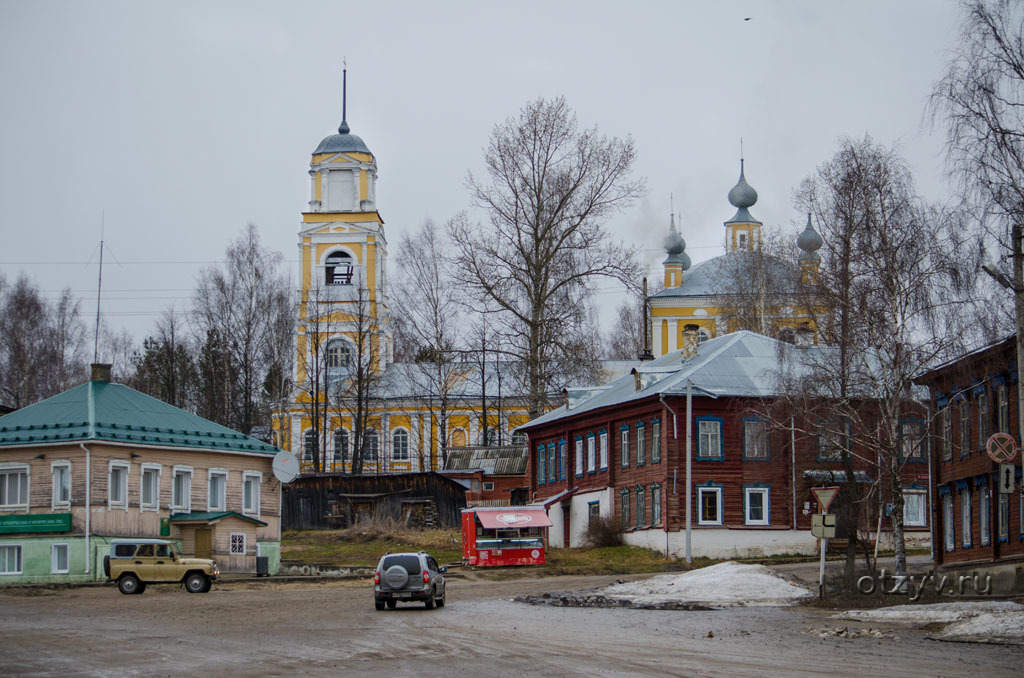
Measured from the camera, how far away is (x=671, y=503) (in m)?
53.2

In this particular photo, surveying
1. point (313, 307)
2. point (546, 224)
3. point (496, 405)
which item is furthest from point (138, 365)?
point (546, 224)

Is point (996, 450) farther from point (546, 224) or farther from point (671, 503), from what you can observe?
point (546, 224)

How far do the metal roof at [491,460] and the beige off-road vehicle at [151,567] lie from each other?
106ft

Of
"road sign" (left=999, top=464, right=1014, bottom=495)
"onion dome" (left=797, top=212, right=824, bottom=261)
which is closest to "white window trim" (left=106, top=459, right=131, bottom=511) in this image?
"onion dome" (left=797, top=212, right=824, bottom=261)

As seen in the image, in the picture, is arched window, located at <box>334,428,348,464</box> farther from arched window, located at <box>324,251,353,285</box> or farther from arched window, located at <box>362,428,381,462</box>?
arched window, located at <box>324,251,353,285</box>

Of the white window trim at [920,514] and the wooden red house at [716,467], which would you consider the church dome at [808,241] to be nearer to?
the wooden red house at [716,467]

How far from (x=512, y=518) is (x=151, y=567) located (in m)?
13.9

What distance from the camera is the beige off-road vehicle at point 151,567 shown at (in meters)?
40.5

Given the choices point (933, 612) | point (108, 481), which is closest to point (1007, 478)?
point (933, 612)

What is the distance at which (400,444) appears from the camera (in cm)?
9262

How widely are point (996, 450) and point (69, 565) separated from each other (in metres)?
31.2

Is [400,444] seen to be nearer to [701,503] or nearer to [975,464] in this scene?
[701,503]

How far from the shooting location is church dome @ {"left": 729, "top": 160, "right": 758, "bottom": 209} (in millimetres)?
109312

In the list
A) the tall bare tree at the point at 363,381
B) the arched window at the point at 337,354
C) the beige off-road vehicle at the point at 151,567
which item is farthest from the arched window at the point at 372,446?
the beige off-road vehicle at the point at 151,567
